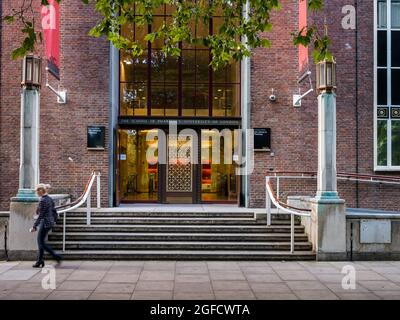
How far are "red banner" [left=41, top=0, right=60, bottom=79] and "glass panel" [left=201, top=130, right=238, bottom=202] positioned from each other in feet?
18.4

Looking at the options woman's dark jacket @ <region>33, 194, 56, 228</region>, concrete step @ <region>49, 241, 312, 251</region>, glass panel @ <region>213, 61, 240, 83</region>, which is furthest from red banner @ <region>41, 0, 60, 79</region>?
glass panel @ <region>213, 61, 240, 83</region>

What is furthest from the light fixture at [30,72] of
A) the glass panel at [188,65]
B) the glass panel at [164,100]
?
the glass panel at [188,65]

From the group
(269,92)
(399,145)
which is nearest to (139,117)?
(269,92)

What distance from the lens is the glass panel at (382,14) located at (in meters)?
16.1

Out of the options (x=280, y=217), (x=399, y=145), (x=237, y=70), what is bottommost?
(x=280, y=217)

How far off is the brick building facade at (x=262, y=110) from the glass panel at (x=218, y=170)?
126 centimetres

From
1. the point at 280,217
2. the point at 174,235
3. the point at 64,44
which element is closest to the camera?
the point at 174,235

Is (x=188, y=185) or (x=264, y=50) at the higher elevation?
(x=264, y=50)

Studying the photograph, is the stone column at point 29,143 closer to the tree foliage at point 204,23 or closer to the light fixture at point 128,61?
the tree foliage at point 204,23

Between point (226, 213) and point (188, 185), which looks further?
point (188, 185)

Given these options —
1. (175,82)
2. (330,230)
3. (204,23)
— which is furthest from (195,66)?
(330,230)

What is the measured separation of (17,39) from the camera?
1552cm
